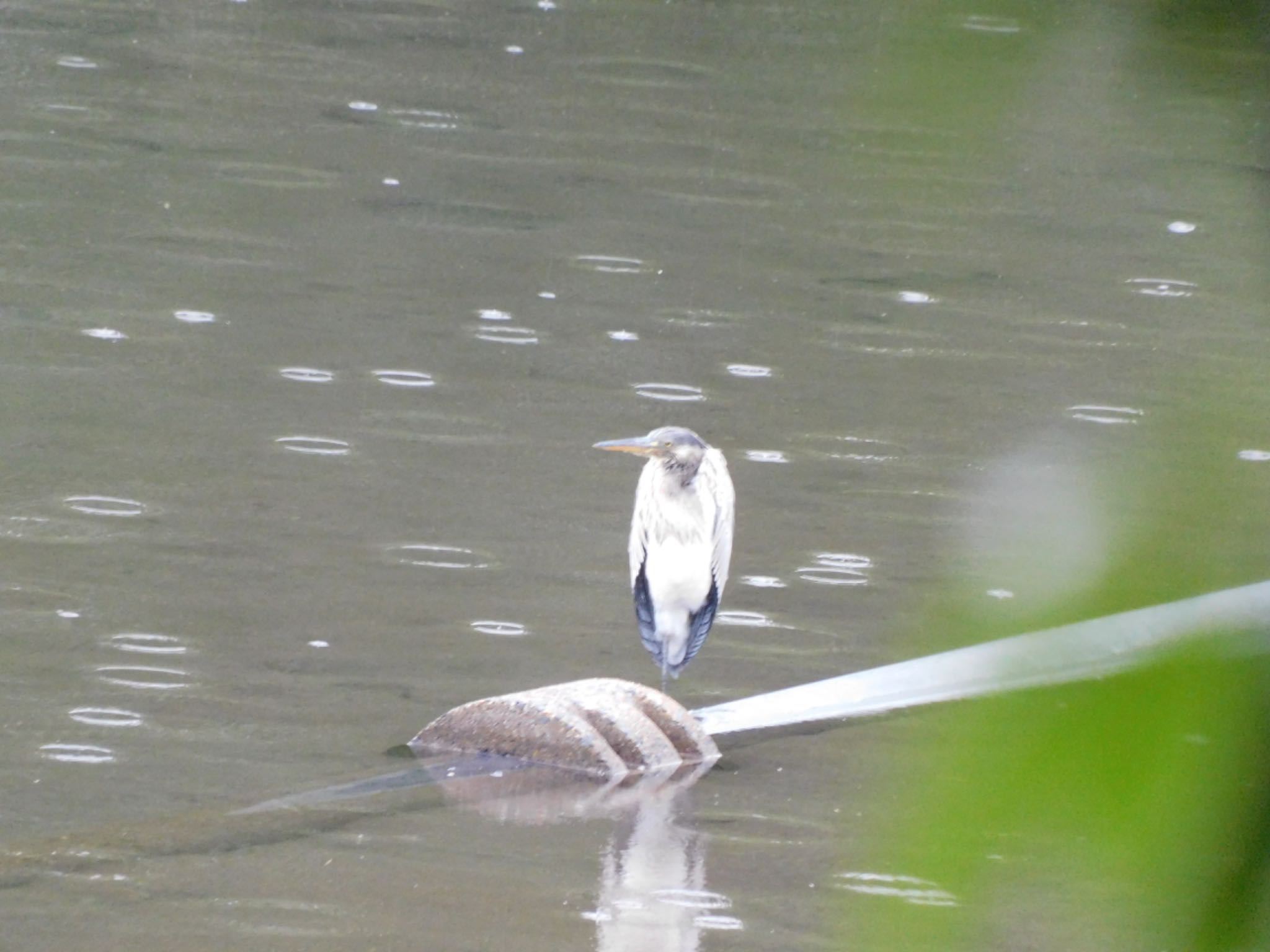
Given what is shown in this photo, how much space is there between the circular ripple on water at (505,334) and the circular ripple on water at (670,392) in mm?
602

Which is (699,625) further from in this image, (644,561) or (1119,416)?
(1119,416)

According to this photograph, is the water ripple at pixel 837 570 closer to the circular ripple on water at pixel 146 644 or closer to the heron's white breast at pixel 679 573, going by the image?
the heron's white breast at pixel 679 573

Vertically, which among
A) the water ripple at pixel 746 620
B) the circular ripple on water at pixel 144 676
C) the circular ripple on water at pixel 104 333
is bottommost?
the circular ripple on water at pixel 144 676

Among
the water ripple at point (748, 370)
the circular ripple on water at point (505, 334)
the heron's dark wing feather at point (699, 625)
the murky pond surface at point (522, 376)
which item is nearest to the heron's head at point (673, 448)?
the heron's dark wing feather at point (699, 625)

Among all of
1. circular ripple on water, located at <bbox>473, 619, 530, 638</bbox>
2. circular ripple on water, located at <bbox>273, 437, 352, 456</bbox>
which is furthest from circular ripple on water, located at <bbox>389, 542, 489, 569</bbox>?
circular ripple on water, located at <bbox>273, 437, 352, 456</bbox>

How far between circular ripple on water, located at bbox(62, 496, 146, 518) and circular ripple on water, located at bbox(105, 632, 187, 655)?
0.84 meters

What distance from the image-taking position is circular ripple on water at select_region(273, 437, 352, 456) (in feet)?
22.8

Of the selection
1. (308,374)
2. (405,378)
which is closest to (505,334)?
(405,378)

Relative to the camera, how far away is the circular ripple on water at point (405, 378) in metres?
7.62

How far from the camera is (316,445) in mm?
7000

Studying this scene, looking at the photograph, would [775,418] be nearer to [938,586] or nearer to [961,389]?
[961,389]

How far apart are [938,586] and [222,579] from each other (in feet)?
18.5

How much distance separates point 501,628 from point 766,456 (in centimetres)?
170

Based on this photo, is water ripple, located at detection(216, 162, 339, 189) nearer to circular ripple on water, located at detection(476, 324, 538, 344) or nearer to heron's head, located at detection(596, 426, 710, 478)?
circular ripple on water, located at detection(476, 324, 538, 344)
